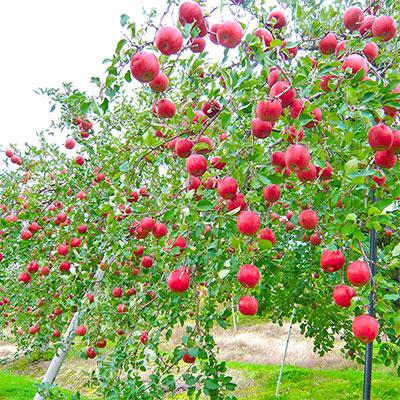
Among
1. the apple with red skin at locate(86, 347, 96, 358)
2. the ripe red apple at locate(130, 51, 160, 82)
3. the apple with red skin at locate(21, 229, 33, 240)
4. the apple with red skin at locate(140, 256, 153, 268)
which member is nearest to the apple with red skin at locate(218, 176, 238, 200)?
the ripe red apple at locate(130, 51, 160, 82)

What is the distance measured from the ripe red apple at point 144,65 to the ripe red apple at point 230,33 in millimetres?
282

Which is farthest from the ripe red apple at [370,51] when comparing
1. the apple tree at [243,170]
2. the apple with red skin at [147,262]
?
the apple with red skin at [147,262]

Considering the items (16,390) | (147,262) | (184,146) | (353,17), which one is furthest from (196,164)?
(16,390)

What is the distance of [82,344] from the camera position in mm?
3473

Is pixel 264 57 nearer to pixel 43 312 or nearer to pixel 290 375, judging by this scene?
pixel 43 312

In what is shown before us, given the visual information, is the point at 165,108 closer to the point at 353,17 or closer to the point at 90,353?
the point at 353,17

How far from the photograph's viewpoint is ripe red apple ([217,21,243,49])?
1.54 m

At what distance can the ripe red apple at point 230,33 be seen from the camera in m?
1.54

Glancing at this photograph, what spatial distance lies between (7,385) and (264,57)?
11.0 metres

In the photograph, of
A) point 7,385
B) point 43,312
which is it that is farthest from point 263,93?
point 7,385

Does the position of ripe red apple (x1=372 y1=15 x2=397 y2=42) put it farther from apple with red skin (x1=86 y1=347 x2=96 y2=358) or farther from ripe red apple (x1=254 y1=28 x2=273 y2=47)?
apple with red skin (x1=86 y1=347 x2=96 y2=358)

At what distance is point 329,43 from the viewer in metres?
1.87

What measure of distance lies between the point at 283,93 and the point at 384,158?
43 centimetres

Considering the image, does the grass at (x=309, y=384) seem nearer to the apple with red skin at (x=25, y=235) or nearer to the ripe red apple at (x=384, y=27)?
the apple with red skin at (x=25, y=235)
